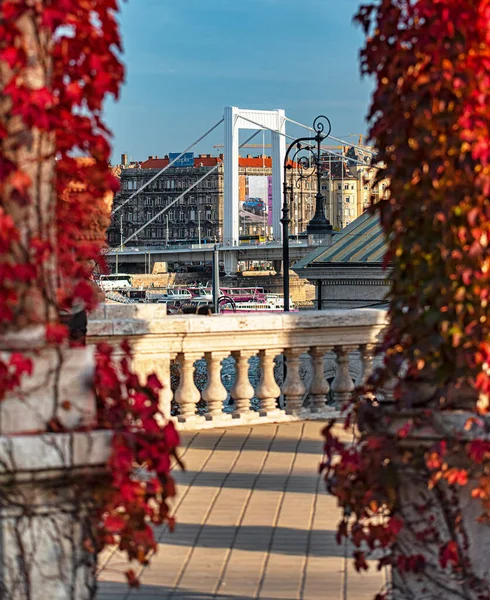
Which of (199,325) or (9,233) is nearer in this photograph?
(9,233)

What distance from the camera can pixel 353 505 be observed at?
3984 mm

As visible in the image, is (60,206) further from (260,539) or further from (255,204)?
(255,204)

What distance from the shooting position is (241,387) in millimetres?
9297

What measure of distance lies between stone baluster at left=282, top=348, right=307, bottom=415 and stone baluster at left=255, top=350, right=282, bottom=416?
0.09 m

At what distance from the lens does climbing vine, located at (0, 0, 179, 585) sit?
330 cm

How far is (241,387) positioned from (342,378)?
752 millimetres

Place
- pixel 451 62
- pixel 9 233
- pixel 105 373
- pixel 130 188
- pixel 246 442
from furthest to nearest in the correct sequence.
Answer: pixel 130 188 → pixel 246 442 → pixel 451 62 → pixel 105 373 → pixel 9 233

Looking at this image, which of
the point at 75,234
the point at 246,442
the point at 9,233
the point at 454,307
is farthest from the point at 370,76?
the point at 246,442

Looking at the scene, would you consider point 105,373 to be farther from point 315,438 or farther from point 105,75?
point 315,438

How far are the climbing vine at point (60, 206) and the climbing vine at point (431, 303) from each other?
2.35 feet

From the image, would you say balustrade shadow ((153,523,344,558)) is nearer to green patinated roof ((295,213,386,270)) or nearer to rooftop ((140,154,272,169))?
green patinated roof ((295,213,386,270))

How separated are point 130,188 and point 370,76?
514 feet

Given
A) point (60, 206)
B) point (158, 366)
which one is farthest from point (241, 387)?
point (60, 206)

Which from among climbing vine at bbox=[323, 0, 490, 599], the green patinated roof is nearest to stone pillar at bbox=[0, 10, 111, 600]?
climbing vine at bbox=[323, 0, 490, 599]
